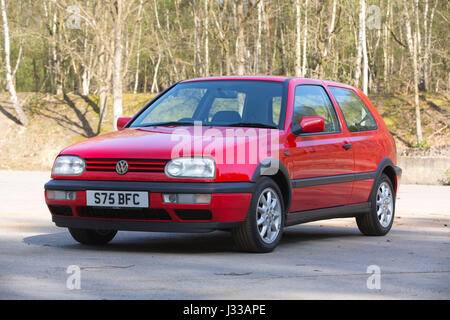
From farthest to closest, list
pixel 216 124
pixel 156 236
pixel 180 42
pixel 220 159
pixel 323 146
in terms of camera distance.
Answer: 1. pixel 180 42
2. pixel 156 236
3. pixel 323 146
4. pixel 216 124
5. pixel 220 159

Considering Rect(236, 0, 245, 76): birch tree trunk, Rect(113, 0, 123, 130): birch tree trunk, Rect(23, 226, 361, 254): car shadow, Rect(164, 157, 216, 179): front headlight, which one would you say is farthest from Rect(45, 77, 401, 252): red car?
Rect(113, 0, 123, 130): birch tree trunk

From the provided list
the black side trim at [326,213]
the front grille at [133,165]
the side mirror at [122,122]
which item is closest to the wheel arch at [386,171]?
the black side trim at [326,213]

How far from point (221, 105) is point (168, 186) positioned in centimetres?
160

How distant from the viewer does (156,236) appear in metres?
9.27

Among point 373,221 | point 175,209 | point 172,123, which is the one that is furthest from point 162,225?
point 373,221

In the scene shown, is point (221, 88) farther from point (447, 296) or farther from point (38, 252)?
point (447, 296)

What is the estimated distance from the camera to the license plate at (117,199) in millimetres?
7094

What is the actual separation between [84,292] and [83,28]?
4375cm

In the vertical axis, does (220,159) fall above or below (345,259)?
above

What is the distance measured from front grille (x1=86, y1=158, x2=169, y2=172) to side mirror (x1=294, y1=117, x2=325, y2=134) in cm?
164

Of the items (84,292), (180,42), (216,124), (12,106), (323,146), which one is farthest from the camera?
(180,42)

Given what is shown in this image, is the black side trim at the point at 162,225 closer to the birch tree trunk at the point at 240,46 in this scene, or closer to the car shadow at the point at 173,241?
the car shadow at the point at 173,241

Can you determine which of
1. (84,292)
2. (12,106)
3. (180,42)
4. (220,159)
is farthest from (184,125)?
(180,42)

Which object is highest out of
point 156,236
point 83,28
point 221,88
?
point 83,28
